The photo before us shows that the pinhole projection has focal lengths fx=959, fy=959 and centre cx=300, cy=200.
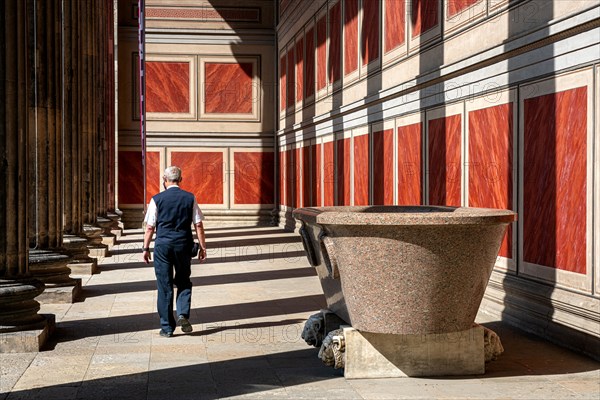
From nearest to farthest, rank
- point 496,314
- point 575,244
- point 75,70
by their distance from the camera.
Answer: point 575,244, point 496,314, point 75,70

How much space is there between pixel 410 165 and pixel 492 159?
3.30m

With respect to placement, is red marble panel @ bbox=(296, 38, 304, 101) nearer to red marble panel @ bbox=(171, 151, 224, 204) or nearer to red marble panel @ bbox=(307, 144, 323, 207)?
red marble panel @ bbox=(307, 144, 323, 207)

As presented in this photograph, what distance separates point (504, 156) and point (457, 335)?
3.66 meters

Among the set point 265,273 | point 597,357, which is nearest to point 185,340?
point 597,357

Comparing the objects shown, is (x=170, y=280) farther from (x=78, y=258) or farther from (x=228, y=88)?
(x=228, y=88)

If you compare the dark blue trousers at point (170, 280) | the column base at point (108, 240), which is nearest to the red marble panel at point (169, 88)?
the column base at point (108, 240)

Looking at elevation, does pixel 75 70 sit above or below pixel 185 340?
above

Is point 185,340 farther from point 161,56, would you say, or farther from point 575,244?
point 161,56

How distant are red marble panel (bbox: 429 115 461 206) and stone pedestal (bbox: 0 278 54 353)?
17.1 ft

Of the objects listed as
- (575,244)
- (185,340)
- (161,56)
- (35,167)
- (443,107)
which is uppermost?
(161,56)

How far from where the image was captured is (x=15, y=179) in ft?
27.9

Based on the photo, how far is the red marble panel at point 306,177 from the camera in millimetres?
23312

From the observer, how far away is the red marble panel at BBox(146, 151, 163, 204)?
93.1 feet

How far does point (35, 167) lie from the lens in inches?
452
